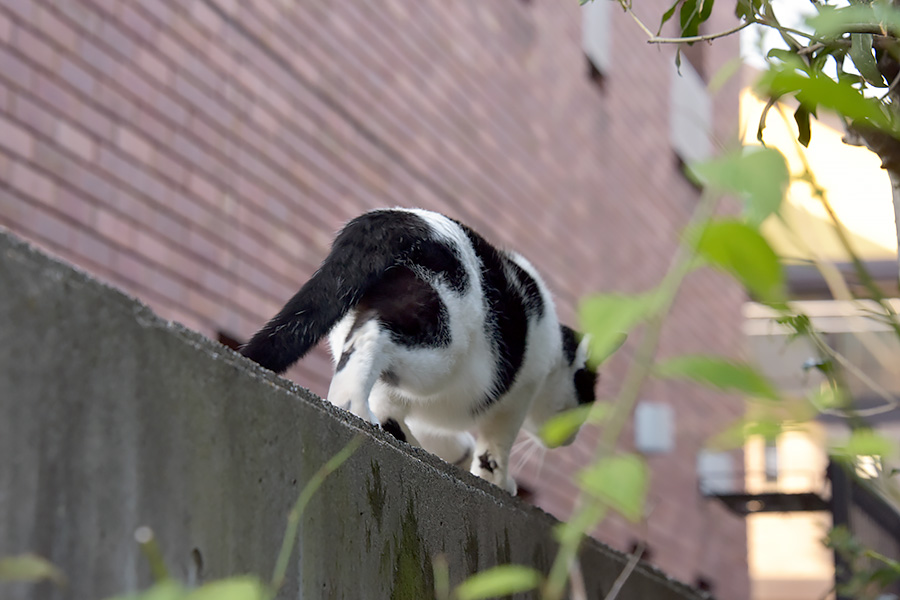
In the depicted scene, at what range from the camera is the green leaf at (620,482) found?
0.59 metres

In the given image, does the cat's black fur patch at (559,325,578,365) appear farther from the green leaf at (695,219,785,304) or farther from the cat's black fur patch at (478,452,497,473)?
the green leaf at (695,219,785,304)

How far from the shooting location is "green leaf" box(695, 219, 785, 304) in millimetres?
547

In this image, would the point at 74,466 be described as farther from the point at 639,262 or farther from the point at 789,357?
the point at 789,357

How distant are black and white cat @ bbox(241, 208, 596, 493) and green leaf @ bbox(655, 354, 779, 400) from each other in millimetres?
1653

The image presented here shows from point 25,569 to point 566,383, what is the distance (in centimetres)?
279

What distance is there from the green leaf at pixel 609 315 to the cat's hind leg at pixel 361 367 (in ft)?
5.74

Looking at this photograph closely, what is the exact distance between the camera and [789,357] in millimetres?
11992

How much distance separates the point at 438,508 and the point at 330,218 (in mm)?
2886

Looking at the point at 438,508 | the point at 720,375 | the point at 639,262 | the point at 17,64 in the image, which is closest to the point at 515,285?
the point at 438,508

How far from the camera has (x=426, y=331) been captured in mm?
2467

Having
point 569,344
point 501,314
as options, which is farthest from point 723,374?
point 569,344

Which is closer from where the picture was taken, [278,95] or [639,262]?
[278,95]

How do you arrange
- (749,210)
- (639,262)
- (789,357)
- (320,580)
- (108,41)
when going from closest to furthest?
(749,210), (320,580), (108,41), (639,262), (789,357)

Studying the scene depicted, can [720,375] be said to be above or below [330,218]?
below
